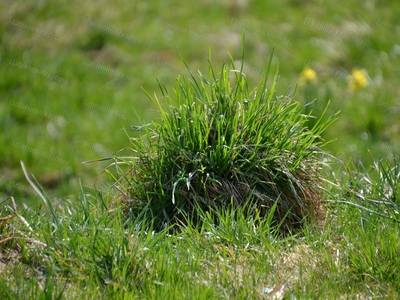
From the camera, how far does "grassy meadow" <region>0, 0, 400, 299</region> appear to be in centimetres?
295

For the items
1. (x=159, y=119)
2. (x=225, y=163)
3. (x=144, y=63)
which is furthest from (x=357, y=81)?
(x=225, y=163)

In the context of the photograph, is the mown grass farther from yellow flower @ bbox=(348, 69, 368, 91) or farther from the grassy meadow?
yellow flower @ bbox=(348, 69, 368, 91)

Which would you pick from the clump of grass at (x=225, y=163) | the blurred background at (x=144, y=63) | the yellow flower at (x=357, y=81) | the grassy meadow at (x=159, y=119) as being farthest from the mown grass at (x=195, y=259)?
the yellow flower at (x=357, y=81)

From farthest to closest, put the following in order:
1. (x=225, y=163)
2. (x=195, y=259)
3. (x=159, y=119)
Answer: (x=159, y=119), (x=225, y=163), (x=195, y=259)

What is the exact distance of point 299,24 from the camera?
9547 millimetres

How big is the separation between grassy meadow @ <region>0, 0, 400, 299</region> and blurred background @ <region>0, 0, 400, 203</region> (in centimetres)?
2

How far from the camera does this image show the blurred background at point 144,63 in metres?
7.68

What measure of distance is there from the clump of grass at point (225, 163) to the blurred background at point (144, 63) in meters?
3.35

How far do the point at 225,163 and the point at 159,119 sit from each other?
844 mm

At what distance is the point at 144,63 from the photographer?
9031mm

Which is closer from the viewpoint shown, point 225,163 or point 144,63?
point 225,163

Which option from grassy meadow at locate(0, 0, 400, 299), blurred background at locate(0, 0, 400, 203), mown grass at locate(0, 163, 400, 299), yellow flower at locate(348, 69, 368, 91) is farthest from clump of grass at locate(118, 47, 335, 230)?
yellow flower at locate(348, 69, 368, 91)

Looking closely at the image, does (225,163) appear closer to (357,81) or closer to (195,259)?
(195,259)

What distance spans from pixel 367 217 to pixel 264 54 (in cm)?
590
